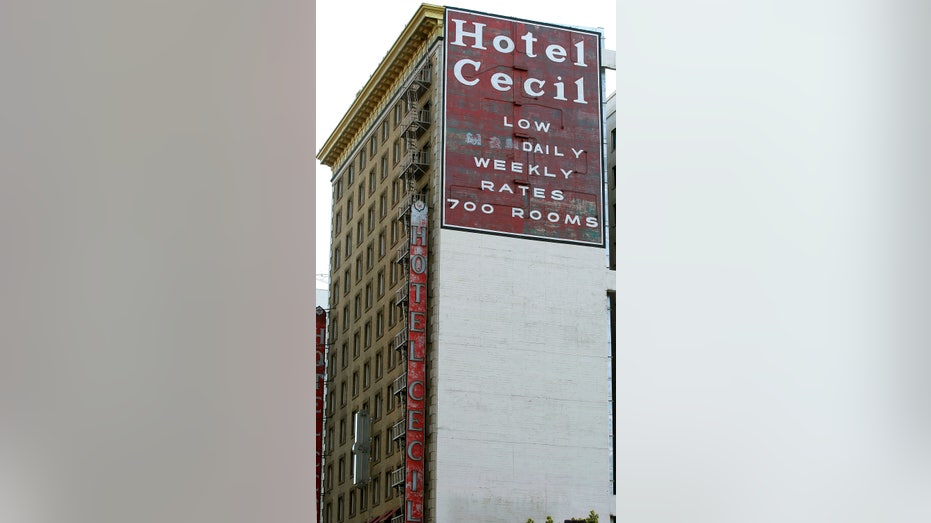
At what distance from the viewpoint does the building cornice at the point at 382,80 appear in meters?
34.9

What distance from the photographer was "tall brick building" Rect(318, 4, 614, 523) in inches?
1224

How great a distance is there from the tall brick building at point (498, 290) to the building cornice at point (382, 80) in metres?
0.11

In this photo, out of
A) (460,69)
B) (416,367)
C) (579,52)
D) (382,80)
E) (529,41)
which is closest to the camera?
(416,367)

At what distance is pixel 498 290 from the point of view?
107ft

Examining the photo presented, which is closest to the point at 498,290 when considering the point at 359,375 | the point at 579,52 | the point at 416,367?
the point at 416,367

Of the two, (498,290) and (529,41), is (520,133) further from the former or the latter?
(498,290)

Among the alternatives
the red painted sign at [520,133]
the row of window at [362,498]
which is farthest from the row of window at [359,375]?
the red painted sign at [520,133]

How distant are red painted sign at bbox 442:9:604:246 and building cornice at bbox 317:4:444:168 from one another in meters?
1.88

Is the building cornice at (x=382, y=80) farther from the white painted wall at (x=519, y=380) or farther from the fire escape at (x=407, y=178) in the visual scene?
the white painted wall at (x=519, y=380)

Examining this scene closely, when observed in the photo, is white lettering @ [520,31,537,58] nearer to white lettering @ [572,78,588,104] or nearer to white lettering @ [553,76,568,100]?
white lettering @ [553,76,568,100]

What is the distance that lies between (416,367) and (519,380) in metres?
3.13

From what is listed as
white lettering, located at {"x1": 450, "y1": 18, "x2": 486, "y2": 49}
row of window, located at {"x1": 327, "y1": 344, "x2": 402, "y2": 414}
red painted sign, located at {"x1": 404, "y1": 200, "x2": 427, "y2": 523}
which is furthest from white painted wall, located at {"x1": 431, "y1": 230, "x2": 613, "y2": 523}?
white lettering, located at {"x1": 450, "y1": 18, "x2": 486, "y2": 49}
